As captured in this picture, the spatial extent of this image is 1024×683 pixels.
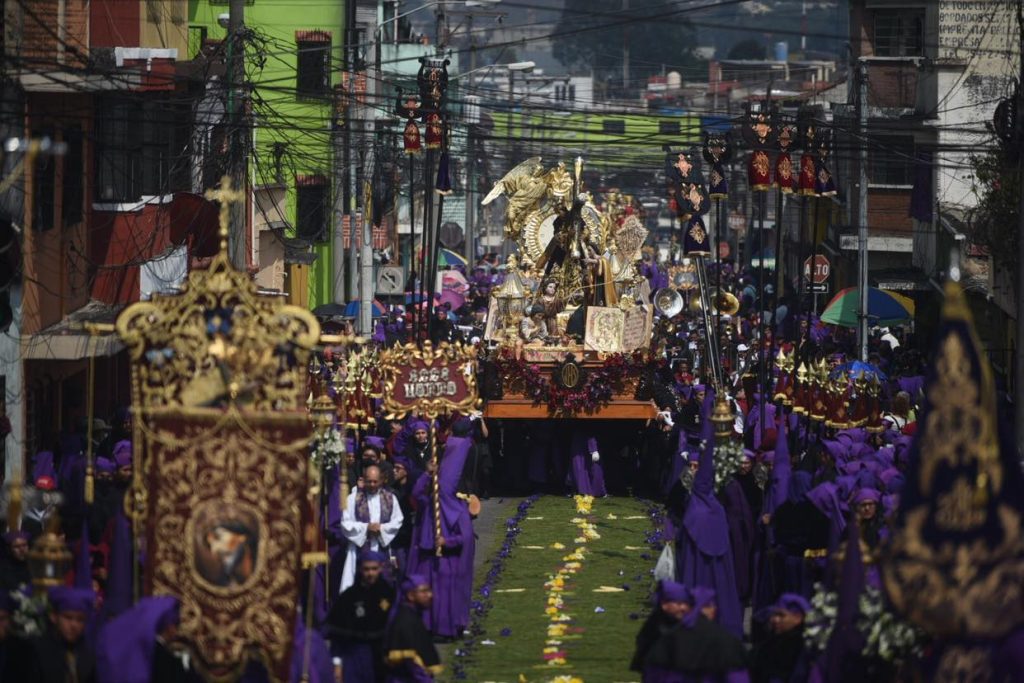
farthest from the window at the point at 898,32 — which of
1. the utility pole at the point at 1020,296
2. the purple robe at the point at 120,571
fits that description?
the purple robe at the point at 120,571

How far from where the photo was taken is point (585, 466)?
93.9 ft

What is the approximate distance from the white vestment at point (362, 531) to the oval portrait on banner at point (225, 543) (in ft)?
14.3

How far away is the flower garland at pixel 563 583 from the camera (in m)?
18.6

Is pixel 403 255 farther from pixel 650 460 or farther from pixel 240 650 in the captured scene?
pixel 240 650

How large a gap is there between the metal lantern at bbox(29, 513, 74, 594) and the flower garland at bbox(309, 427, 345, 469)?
→ 5008mm

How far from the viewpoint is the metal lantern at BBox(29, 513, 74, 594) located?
43.4ft

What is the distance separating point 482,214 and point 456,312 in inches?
1526

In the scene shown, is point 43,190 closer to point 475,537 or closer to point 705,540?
point 475,537

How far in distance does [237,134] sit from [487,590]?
7.56m

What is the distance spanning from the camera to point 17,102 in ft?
69.7

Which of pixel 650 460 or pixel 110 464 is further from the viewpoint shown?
pixel 650 460

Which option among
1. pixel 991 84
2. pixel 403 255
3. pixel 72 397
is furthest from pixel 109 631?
pixel 403 255

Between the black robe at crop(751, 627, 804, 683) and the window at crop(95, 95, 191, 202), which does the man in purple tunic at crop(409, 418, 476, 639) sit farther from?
the window at crop(95, 95, 191, 202)

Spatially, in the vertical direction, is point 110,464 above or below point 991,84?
below
